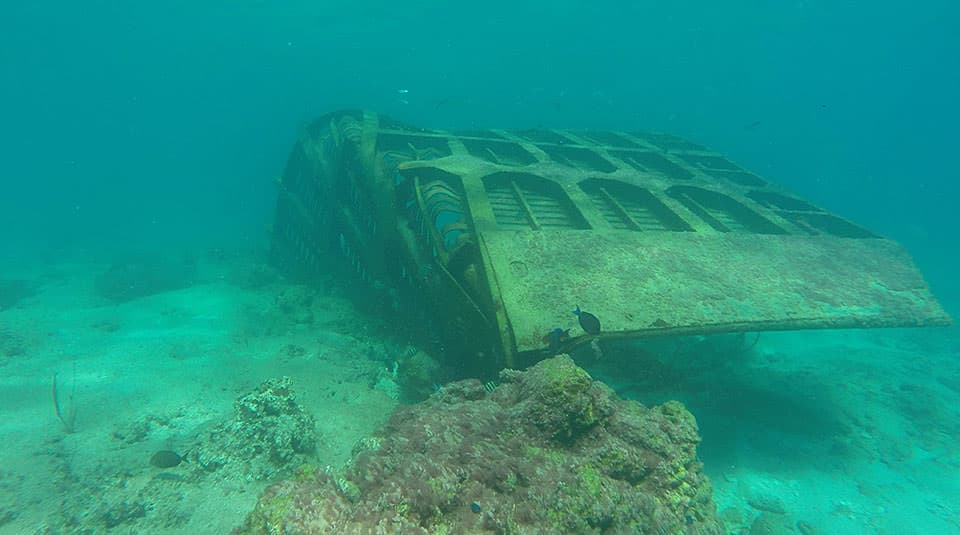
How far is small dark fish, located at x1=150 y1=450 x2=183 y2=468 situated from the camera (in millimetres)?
4957

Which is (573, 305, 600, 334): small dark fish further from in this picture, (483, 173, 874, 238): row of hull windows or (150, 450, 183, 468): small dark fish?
(150, 450, 183, 468): small dark fish

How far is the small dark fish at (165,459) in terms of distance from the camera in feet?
16.3

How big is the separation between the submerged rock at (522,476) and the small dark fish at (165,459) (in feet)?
9.59

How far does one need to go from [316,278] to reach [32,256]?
21040mm

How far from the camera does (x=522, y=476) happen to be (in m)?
2.68

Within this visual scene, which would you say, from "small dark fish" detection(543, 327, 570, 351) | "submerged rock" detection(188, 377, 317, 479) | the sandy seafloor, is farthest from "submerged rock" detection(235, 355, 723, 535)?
"submerged rock" detection(188, 377, 317, 479)

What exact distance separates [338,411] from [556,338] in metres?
3.61

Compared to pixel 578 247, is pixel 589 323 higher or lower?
lower

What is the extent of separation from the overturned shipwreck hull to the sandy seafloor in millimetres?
1089

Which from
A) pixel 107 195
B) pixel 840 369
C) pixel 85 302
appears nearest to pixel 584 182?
pixel 840 369

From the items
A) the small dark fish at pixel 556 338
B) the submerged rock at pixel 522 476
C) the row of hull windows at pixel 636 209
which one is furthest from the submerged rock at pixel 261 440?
the row of hull windows at pixel 636 209

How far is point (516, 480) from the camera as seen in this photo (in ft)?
8.73

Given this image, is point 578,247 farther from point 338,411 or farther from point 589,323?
point 338,411

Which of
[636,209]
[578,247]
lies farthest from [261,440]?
[636,209]
